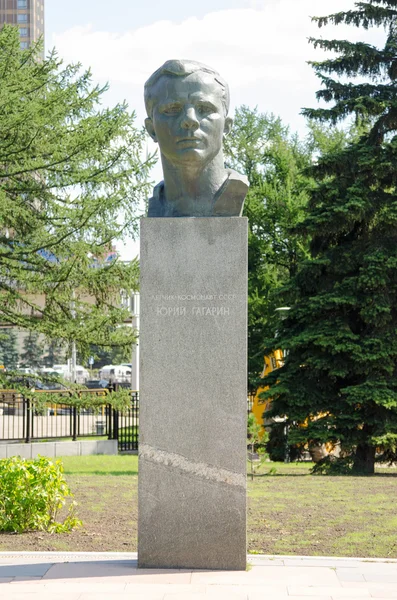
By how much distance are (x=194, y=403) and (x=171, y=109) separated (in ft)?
7.80

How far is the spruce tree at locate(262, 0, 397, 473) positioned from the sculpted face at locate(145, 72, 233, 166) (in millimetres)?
9124

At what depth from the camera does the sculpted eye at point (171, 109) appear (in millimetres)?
7027

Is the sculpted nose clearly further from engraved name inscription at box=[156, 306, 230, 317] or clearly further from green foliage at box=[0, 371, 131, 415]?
green foliage at box=[0, 371, 131, 415]

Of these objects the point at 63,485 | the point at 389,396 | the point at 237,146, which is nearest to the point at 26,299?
the point at 389,396

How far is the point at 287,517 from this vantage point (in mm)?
9336

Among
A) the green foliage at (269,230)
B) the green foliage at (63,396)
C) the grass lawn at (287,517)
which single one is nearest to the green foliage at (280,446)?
the grass lawn at (287,517)

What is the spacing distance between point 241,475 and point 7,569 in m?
1.98

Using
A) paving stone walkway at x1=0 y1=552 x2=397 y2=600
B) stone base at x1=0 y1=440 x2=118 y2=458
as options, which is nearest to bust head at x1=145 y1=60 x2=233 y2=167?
paving stone walkway at x1=0 y1=552 x2=397 y2=600

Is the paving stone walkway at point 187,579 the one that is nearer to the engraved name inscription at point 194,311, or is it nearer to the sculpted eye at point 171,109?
the engraved name inscription at point 194,311

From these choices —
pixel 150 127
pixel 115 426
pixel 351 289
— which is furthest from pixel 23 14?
pixel 150 127

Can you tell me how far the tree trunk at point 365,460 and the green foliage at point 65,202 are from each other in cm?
543

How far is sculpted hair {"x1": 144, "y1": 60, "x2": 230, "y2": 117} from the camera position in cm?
696

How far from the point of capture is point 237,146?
33594 millimetres

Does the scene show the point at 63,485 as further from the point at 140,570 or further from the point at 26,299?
the point at 26,299
